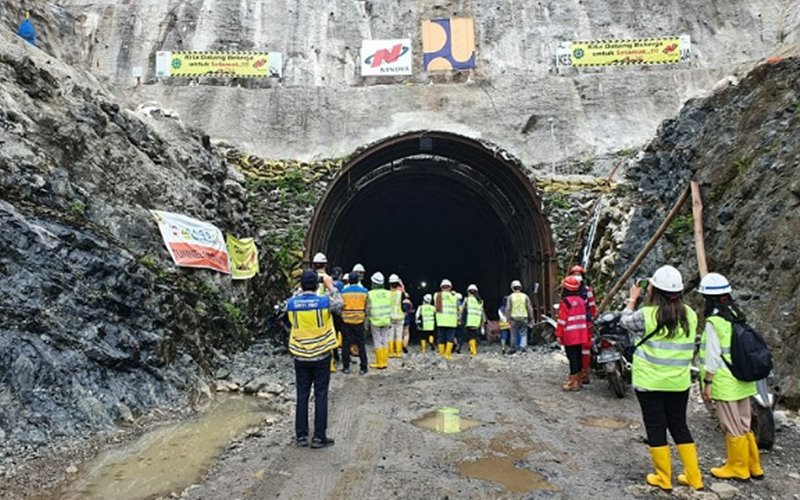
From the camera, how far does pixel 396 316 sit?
1051cm

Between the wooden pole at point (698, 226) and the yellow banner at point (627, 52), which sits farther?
the yellow banner at point (627, 52)

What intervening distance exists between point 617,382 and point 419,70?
873 inches

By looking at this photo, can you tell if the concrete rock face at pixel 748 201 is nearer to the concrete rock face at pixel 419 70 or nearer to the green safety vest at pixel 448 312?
the green safety vest at pixel 448 312

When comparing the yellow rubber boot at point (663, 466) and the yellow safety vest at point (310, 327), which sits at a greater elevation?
the yellow safety vest at point (310, 327)

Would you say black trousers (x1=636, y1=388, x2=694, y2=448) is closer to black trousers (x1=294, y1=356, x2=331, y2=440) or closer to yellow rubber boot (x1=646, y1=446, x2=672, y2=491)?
yellow rubber boot (x1=646, y1=446, x2=672, y2=491)

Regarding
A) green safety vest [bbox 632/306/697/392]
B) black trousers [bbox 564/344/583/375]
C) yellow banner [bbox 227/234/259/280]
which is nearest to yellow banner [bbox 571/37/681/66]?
yellow banner [bbox 227/234/259/280]

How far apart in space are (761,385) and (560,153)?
18440 mm

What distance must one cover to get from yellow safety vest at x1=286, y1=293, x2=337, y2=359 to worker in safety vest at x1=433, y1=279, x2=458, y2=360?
641 cm

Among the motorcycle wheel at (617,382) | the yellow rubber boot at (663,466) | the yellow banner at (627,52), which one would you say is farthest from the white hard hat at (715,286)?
the yellow banner at (627,52)

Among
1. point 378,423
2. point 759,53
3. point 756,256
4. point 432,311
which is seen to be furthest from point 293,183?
point 759,53

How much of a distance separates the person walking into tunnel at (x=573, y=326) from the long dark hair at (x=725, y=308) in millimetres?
3312

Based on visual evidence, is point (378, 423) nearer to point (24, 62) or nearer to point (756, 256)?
point (756, 256)

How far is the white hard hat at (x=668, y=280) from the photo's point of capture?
13.0 feet

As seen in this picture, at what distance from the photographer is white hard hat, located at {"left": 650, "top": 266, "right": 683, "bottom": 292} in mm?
3951
